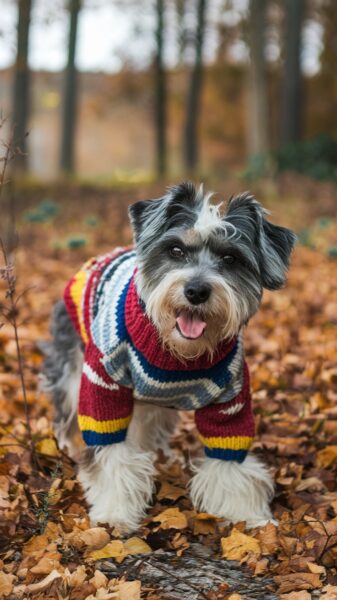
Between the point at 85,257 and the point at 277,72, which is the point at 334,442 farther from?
the point at 277,72

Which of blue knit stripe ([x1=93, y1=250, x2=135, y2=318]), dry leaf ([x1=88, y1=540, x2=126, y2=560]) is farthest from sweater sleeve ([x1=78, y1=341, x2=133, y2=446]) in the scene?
dry leaf ([x1=88, y1=540, x2=126, y2=560])

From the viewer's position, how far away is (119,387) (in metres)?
3.56

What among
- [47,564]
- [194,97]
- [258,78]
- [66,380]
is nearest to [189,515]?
[47,564]

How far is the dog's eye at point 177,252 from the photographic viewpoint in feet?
10.9

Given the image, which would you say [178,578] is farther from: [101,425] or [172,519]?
[101,425]

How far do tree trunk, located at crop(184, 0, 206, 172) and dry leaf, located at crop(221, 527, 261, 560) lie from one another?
72.8ft

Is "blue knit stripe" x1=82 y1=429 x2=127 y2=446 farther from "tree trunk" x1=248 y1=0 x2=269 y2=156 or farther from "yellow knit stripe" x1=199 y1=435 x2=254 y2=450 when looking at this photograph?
"tree trunk" x1=248 y1=0 x2=269 y2=156

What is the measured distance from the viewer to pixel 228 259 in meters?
3.31

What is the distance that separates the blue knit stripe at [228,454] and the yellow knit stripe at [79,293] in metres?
0.90

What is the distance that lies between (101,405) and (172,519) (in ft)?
2.11

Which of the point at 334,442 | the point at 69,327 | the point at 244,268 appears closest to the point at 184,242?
the point at 244,268

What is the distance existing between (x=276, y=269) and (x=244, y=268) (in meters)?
0.17

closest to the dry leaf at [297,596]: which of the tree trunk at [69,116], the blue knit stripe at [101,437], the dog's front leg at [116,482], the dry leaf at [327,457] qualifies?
the dog's front leg at [116,482]

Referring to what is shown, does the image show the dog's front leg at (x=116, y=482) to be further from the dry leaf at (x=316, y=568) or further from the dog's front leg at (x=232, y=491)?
the dry leaf at (x=316, y=568)
